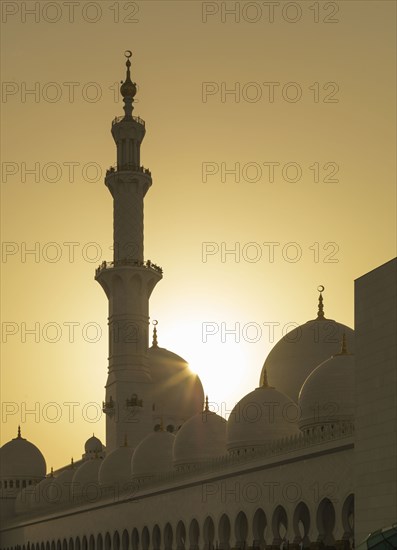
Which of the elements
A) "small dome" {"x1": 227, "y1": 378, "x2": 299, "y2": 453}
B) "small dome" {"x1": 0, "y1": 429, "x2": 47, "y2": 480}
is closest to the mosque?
"small dome" {"x1": 227, "y1": 378, "x2": 299, "y2": 453}

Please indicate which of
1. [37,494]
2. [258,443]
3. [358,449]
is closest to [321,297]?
[258,443]

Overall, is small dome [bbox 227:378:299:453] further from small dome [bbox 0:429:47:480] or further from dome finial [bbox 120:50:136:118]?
small dome [bbox 0:429:47:480]

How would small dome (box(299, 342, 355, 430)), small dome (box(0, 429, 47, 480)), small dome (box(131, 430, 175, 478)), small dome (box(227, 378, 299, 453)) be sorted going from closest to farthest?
1. small dome (box(299, 342, 355, 430))
2. small dome (box(227, 378, 299, 453))
3. small dome (box(131, 430, 175, 478))
4. small dome (box(0, 429, 47, 480))

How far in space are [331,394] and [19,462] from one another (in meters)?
45.6

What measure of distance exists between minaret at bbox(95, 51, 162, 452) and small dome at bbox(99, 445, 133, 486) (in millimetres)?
1148

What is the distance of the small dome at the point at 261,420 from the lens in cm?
4572

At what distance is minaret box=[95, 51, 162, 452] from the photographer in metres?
59.1

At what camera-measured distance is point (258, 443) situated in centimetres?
4569

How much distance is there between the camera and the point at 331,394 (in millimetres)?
41281

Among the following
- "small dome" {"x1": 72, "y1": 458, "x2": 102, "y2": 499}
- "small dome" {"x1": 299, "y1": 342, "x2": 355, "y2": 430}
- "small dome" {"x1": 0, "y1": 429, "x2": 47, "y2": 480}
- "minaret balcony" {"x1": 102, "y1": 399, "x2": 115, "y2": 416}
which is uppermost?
"small dome" {"x1": 0, "y1": 429, "x2": 47, "y2": 480}

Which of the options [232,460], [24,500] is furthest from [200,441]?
[24,500]

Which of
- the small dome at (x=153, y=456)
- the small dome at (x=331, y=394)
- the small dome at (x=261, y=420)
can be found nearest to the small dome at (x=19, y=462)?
the small dome at (x=153, y=456)

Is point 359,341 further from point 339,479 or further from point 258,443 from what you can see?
point 258,443

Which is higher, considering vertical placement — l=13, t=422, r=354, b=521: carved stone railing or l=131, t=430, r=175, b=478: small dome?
l=131, t=430, r=175, b=478: small dome
